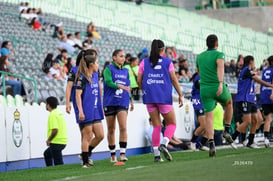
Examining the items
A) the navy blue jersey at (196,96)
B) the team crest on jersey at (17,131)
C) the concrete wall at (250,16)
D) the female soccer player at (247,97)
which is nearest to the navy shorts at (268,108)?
the female soccer player at (247,97)

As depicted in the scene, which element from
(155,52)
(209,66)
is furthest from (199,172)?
(209,66)

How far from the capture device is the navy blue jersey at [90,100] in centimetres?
1423

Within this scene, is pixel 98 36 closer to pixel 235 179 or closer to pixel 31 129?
pixel 31 129

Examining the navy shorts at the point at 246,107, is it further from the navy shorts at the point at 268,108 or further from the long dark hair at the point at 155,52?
the long dark hair at the point at 155,52

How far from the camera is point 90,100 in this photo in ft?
46.9

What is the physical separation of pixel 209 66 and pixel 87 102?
86.3 inches

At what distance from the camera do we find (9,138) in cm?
1648

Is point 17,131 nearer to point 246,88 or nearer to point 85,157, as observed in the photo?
point 85,157

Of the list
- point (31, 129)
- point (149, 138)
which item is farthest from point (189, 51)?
point (31, 129)

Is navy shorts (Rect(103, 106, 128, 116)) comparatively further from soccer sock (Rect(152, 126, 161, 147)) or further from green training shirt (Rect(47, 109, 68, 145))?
green training shirt (Rect(47, 109, 68, 145))

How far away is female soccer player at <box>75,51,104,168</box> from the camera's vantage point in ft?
46.6

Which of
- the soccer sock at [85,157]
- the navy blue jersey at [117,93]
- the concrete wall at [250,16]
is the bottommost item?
the soccer sock at [85,157]

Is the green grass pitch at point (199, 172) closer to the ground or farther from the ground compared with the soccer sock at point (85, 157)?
closer to the ground

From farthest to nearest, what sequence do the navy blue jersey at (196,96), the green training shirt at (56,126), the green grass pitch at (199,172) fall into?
1. the navy blue jersey at (196,96)
2. the green training shirt at (56,126)
3. the green grass pitch at (199,172)
